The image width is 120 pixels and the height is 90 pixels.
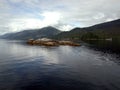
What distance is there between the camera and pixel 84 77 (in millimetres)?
27219

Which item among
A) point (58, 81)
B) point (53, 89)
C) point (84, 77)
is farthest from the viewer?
point (84, 77)

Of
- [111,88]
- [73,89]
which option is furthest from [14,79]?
[111,88]

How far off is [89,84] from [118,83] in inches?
218

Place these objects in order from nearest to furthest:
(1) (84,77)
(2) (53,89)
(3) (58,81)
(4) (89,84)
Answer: (2) (53,89), (4) (89,84), (3) (58,81), (1) (84,77)

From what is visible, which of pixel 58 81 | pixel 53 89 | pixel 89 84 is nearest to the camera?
pixel 53 89

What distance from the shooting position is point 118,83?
78.7ft

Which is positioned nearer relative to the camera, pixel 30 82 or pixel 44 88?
pixel 44 88

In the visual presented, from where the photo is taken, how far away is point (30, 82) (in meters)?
24.0

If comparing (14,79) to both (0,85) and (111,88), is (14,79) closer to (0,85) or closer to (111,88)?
(0,85)

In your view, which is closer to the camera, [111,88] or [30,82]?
[111,88]

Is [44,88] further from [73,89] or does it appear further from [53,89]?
[73,89]

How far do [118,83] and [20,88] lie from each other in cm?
1740

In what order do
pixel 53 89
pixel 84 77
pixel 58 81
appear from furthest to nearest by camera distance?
pixel 84 77 → pixel 58 81 → pixel 53 89

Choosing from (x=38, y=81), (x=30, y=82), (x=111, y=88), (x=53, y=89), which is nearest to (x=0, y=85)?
(x=30, y=82)
